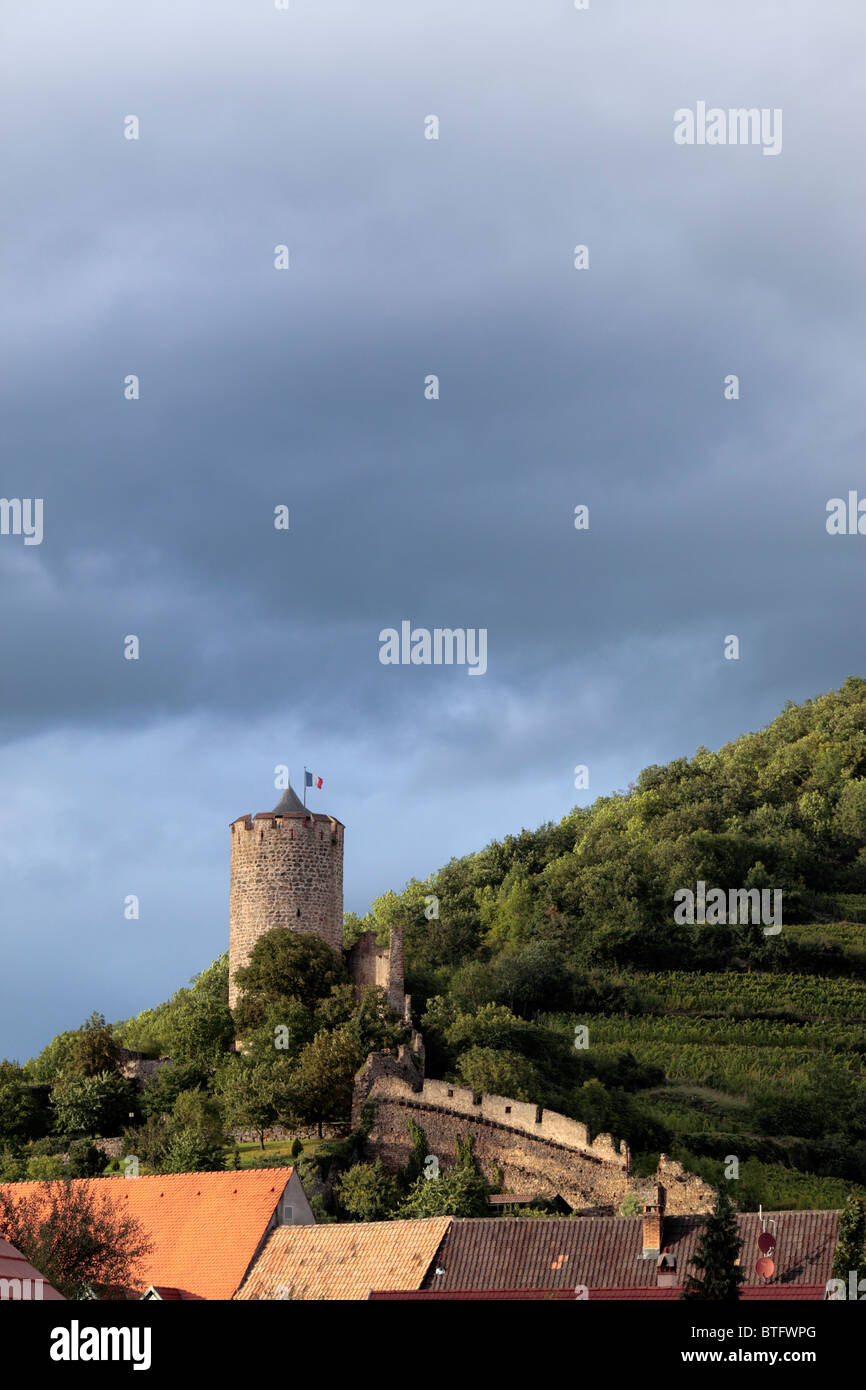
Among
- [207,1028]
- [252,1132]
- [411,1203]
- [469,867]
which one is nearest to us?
[411,1203]

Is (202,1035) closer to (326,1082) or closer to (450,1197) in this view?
(326,1082)

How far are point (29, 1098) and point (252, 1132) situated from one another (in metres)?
7.40

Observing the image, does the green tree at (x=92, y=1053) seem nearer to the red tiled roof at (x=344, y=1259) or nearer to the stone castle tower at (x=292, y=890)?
the stone castle tower at (x=292, y=890)

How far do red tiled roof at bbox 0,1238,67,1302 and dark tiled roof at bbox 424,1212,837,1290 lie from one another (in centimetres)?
2453

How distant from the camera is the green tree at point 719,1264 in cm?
2630

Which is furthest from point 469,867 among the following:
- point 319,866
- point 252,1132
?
point 252,1132

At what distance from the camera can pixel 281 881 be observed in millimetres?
56500

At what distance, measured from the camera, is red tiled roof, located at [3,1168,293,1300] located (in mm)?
39875

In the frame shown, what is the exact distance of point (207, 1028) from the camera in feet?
181

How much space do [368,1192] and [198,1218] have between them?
14.5ft

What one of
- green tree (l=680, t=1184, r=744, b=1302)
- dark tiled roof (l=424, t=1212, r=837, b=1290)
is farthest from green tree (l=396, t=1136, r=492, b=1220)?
green tree (l=680, t=1184, r=744, b=1302)

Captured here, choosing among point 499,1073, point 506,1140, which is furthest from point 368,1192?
point 499,1073

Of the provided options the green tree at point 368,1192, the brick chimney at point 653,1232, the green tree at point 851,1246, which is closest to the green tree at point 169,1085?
the green tree at point 368,1192
